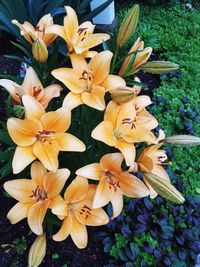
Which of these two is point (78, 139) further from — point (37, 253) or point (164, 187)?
point (37, 253)

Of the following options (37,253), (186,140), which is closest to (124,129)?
(186,140)

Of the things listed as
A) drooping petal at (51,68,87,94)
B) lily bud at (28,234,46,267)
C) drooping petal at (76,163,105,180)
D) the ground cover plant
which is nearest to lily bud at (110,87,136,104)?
the ground cover plant

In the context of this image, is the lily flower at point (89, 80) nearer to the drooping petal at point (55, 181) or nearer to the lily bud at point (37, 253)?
the drooping petal at point (55, 181)

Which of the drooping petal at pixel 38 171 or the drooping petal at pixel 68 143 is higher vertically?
the drooping petal at pixel 68 143

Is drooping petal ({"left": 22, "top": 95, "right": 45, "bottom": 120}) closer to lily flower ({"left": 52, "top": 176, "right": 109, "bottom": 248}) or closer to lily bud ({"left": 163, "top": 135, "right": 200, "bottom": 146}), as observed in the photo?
lily flower ({"left": 52, "top": 176, "right": 109, "bottom": 248})

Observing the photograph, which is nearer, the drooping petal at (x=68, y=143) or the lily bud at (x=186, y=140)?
the drooping petal at (x=68, y=143)

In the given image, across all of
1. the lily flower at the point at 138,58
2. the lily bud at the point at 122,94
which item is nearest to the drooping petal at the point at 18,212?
the lily bud at the point at 122,94
